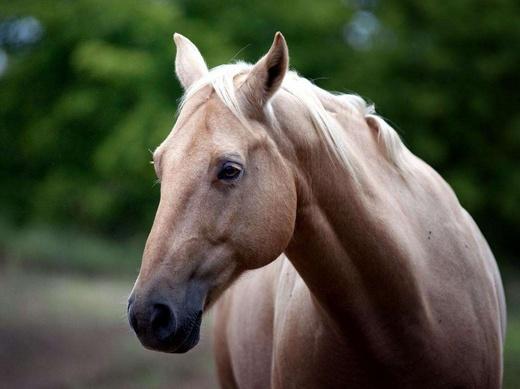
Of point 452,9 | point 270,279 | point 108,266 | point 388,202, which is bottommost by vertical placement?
point 108,266

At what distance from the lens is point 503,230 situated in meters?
12.7

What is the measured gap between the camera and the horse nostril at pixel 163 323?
2674 millimetres

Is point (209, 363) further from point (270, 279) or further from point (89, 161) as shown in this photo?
point (270, 279)

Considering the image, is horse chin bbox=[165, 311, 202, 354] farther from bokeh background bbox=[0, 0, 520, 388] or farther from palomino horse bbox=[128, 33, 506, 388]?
bokeh background bbox=[0, 0, 520, 388]

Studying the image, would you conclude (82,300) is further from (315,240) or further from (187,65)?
(315,240)

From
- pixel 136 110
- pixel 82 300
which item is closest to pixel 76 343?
pixel 82 300

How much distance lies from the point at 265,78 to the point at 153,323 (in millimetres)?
931

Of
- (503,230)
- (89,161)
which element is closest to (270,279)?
(89,161)

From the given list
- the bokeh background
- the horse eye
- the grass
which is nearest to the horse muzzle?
the horse eye

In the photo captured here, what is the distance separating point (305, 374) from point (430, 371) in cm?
50

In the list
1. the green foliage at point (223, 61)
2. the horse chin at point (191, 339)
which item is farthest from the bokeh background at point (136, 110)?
the horse chin at point (191, 339)

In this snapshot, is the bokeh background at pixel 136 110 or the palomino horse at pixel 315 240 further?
the bokeh background at pixel 136 110

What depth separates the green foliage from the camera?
1059 centimetres

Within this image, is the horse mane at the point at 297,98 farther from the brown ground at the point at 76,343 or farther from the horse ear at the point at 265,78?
the brown ground at the point at 76,343
